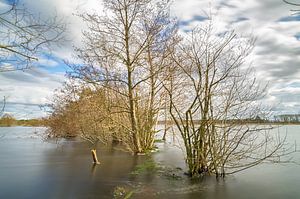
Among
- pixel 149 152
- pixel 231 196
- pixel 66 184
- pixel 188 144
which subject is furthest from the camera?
pixel 149 152

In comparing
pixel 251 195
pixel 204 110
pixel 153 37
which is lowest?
pixel 251 195

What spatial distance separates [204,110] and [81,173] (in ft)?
18.3

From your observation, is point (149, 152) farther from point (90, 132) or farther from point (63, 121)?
point (63, 121)

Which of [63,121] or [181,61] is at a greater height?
[181,61]

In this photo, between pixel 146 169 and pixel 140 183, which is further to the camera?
pixel 146 169

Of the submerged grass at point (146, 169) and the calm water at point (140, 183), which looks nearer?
the calm water at point (140, 183)

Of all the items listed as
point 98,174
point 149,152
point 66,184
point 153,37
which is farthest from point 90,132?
point 66,184

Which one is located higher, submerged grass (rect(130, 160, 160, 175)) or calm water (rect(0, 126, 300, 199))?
submerged grass (rect(130, 160, 160, 175))

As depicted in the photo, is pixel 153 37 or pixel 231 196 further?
pixel 153 37

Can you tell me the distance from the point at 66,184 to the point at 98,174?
204 cm

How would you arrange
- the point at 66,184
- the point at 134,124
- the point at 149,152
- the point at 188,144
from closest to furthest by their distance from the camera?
1. the point at 66,184
2. the point at 188,144
3. the point at 134,124
4. the point at 149,152

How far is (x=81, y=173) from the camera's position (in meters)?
12.7

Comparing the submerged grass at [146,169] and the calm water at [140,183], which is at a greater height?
the submerged grass at [146,169]

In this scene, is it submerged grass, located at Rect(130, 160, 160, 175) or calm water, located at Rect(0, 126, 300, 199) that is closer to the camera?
calm water, located at Rect(0, 126, 300, 199)
